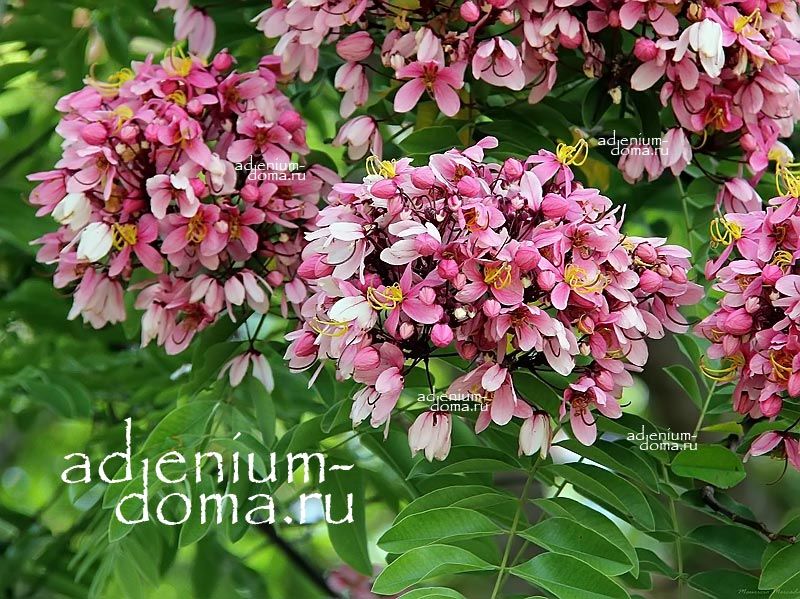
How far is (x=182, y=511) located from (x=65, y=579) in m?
0.57

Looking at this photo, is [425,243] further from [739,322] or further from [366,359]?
[739,322]

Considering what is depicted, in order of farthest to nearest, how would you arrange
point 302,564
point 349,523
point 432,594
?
point 302,564
point 349,523
point 432,594

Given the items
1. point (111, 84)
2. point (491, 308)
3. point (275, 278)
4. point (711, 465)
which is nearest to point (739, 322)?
point (711, 465)

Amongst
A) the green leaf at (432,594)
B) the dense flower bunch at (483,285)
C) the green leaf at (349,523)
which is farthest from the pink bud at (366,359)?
the green leaf at (349,523)

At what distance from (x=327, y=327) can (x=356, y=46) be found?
0.42 m

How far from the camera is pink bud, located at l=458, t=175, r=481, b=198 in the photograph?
3.61 feet

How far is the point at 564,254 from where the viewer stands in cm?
110

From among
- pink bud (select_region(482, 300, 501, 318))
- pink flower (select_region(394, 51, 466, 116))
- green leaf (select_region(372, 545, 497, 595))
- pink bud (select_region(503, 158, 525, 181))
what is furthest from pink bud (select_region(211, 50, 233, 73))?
green leaf (select_region(372, 545, 497, 595))

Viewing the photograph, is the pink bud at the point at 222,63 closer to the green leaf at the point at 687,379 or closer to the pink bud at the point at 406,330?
the pink bud at the point at 406,330

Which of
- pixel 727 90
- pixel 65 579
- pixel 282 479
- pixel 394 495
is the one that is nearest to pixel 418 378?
pixel 282 479

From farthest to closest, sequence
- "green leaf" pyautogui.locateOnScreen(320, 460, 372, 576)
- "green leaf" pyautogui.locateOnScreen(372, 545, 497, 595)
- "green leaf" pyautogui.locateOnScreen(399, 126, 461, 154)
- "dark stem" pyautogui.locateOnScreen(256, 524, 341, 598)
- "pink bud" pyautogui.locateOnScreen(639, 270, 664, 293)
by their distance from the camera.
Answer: "dark stem" pyautogui.locateOnScreen(256, 524, 341, 598)
"green leaf" pyautogui.locateOnScreen(320, 460, 372, 576)
"green leaf" pyautogui.locateOnScreen(399, 126, 461, 154)
"pink bud" pyautogui.locateOnScreen(639, 270, 664, 293)
"green leaf" pyautogui.locateOnScreen(372, 545, 497, 595)

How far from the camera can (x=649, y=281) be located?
1.14 meters

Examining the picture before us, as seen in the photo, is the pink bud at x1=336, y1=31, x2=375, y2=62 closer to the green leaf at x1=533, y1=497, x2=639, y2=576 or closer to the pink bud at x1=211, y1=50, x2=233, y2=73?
the pink bud at x1=211, y1=50, x2=233, y2=73

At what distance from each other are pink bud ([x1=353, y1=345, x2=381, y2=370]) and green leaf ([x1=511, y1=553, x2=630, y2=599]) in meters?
0.23
